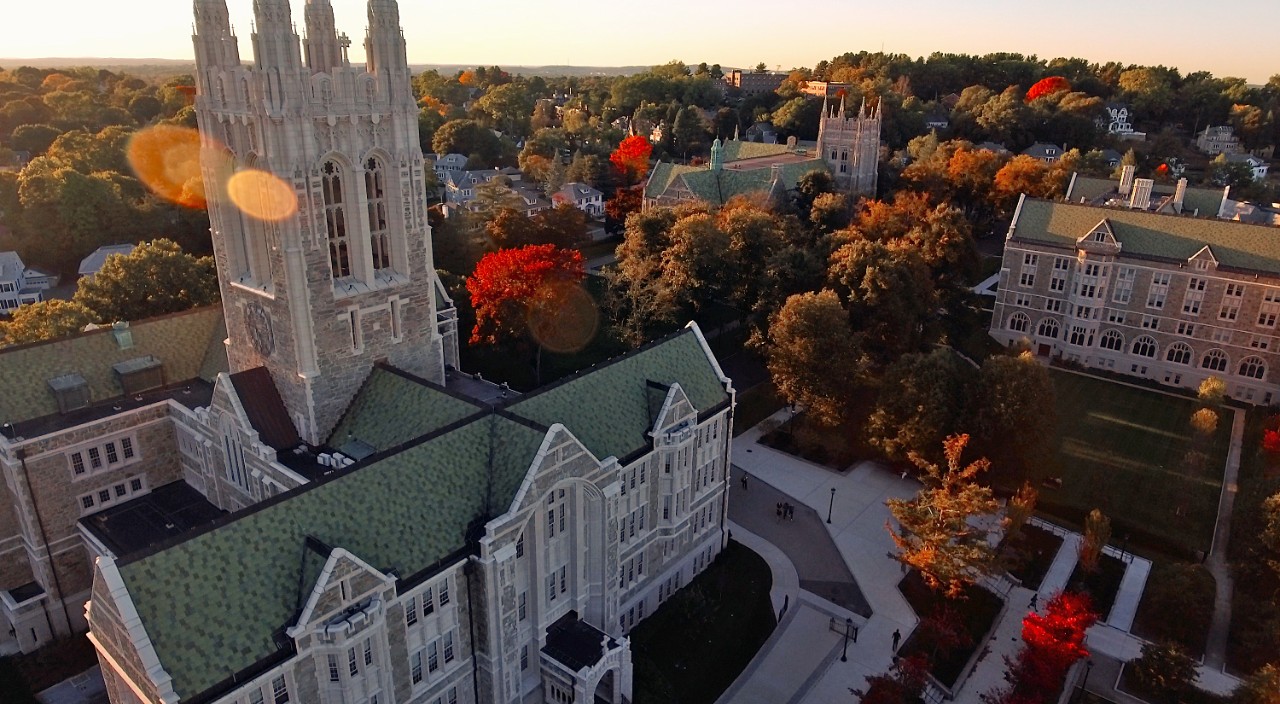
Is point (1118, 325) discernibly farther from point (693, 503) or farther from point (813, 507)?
point (693, 503)

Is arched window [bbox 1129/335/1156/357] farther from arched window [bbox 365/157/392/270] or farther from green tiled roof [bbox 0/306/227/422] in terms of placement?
green tiled roof [bbox 0/306/227/422]

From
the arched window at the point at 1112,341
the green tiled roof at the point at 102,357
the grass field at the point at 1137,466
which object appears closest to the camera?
the green tiled roof at the point at 102,357

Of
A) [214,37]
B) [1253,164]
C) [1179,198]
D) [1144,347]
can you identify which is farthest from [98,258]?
[1253,164]

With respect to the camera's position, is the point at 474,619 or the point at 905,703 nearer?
the point at 474,619

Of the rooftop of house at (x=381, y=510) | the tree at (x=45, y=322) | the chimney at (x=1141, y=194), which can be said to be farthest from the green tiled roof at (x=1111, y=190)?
the tree at (x=45, y=322)

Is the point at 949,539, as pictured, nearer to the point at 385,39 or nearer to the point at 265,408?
the point at 265,408

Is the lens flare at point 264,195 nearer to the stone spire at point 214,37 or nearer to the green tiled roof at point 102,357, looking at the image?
the stone spire at point 214,37

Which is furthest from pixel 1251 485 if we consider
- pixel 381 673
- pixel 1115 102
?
pixel 1115 102
